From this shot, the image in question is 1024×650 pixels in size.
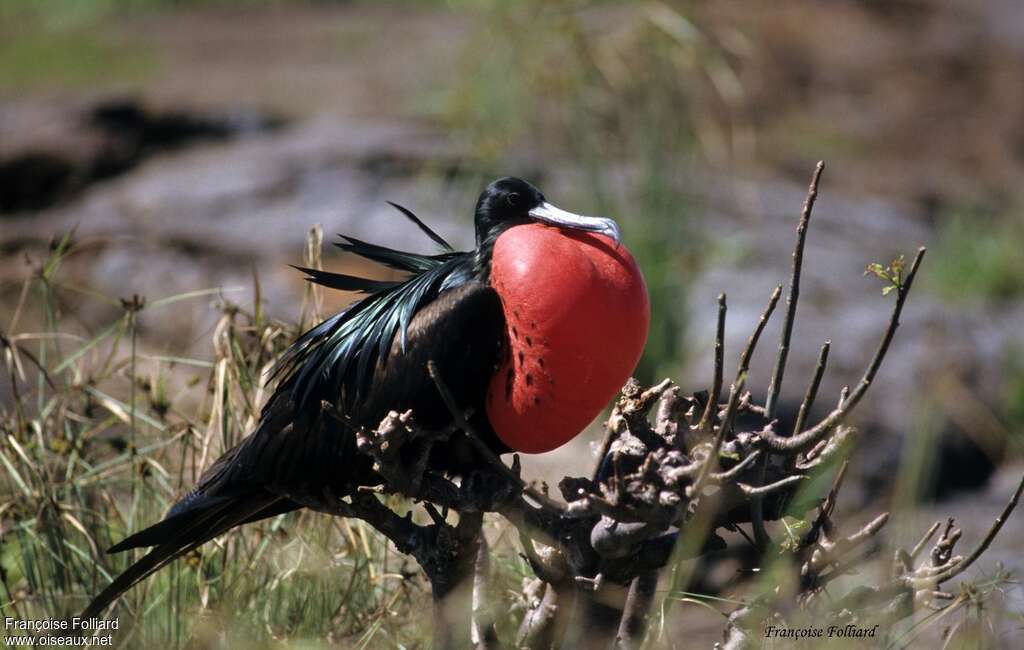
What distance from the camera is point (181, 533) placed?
1907 mm

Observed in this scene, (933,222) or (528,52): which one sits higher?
(528,52)

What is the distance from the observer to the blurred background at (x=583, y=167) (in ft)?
13.7

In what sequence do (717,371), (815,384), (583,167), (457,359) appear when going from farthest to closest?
(583,167)
(457,359)
(815,384)
(717,371)

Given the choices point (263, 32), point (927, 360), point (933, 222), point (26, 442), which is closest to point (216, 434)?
point (26, 442)

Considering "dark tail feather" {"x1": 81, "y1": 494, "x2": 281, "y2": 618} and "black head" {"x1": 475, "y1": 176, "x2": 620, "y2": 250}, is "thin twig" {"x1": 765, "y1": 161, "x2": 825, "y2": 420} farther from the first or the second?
"dark tail feather" {"x1": 81, "y1": 494, "x2": 281, "y2": 618}

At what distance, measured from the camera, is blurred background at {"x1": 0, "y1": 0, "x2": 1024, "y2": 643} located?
164 inches

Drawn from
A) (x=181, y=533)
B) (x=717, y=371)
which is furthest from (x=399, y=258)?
(x=717, y=371)

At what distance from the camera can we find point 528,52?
4512mm

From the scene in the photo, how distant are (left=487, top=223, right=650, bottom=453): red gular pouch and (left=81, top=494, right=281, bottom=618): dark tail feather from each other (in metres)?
0.44

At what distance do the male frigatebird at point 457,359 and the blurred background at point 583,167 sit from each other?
1.56 feet

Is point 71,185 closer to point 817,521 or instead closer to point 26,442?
point 26,442

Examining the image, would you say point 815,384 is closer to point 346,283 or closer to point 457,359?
point 457,359

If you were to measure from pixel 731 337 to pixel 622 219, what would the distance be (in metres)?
0.54

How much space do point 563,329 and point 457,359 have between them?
20 centimetres
